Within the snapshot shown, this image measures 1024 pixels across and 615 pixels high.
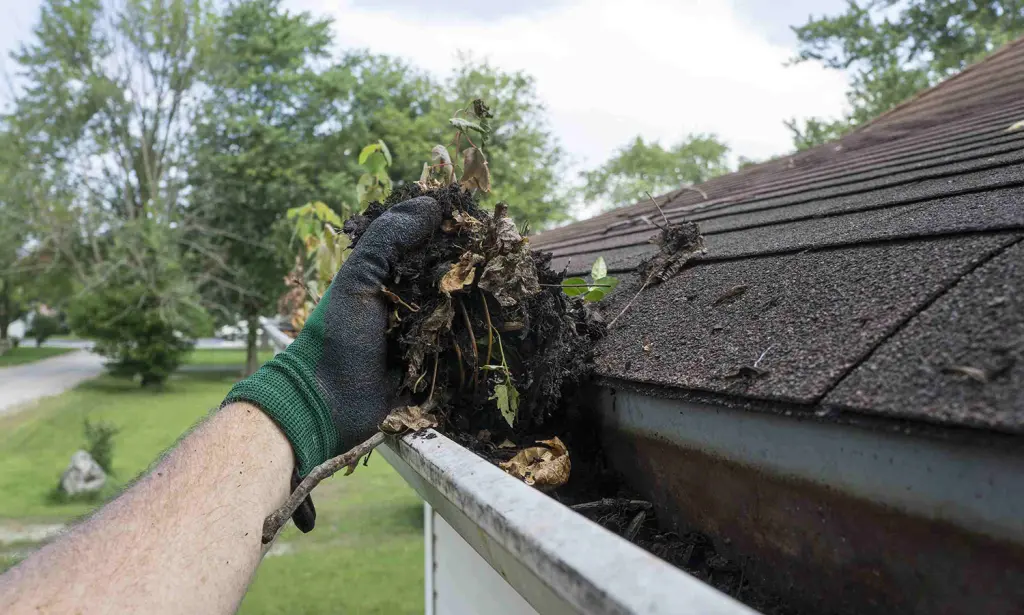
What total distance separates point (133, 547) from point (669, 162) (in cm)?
3845

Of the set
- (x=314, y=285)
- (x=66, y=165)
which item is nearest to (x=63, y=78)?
(x=66, y=165)

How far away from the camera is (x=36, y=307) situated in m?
37.4

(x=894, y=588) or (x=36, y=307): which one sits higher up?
(x=894, y=588)

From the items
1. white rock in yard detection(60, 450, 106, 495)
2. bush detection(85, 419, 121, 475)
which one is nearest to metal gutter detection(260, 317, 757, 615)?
white rock in yard detection(60, 450, 106, 495)

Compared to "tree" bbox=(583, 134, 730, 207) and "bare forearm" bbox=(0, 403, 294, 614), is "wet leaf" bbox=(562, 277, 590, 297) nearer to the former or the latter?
"bare forearm" bbox=(0, 403, 294, 614)

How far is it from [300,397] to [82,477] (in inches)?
437

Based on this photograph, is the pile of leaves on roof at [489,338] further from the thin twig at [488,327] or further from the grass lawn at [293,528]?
the grass lawn at [293,528]

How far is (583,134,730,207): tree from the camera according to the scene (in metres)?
37.3

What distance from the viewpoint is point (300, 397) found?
1.39 metres

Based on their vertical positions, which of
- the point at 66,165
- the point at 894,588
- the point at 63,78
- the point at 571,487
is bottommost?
the point at 571,487

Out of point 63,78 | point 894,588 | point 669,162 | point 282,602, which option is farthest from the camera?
point 669,162

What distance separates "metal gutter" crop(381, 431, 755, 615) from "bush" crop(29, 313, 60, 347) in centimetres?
4717

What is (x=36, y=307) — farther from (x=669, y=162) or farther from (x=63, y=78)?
(x=669, y=162)

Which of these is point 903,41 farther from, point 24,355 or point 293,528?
point 24,355
